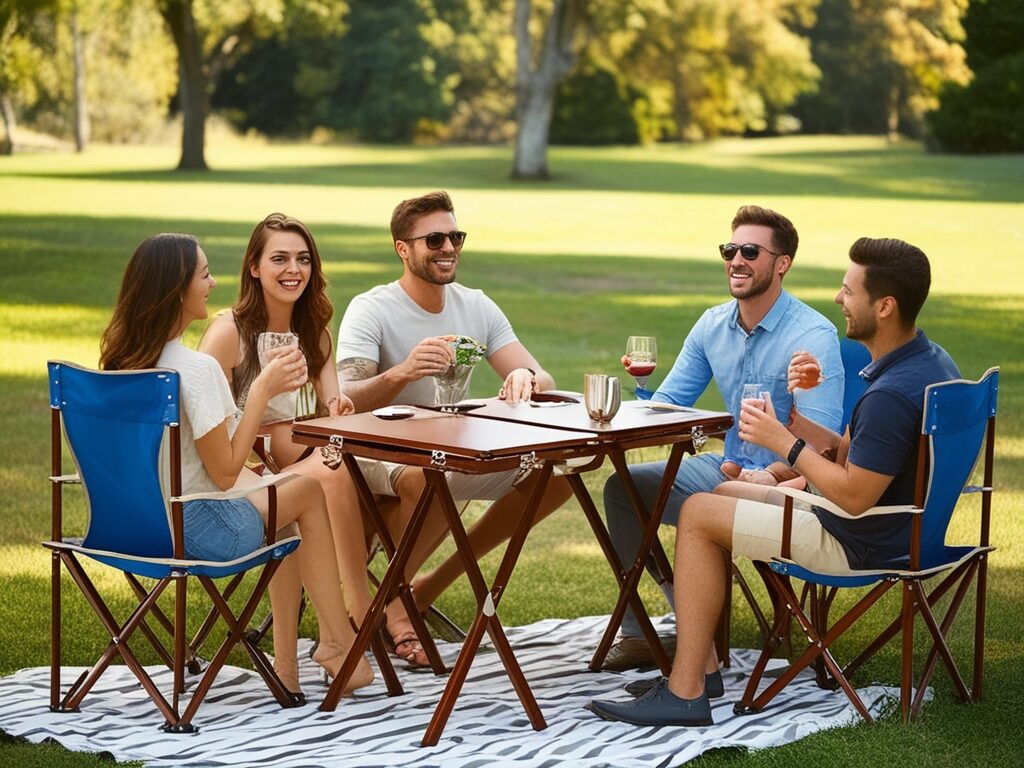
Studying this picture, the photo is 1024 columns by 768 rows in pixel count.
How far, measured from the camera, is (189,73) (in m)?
38.5

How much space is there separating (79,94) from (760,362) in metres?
48.5

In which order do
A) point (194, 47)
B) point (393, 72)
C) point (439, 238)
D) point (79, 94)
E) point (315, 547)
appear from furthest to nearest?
point (393, 72) → point (79, 94) → point (194, 47) → point (439, 238) → point (315, 547)

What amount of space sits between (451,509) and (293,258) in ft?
4.12

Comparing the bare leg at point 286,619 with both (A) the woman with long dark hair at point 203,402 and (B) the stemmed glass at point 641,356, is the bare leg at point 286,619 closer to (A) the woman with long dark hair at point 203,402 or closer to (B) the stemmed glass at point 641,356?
(A) the woman with long dark hair at point 203,402

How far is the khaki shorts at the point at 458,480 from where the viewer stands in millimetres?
5395

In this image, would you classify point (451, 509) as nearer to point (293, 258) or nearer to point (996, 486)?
point (293, 258)

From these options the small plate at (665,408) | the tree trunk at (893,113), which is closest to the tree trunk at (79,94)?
the tree trunk at (893,113)

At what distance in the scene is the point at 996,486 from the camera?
8344 millimetres

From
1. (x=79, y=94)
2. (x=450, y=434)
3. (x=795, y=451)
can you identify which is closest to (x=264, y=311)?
(x=450, y=434)

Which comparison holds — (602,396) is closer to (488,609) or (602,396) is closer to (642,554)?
(642,554)

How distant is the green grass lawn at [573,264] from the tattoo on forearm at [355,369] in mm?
945

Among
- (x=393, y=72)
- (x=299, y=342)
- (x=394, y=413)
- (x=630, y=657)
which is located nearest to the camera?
(x=394, y=413)

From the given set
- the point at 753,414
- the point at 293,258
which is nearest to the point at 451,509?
the point at 753,414

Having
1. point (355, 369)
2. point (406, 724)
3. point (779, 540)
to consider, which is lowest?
point (406, 724)
